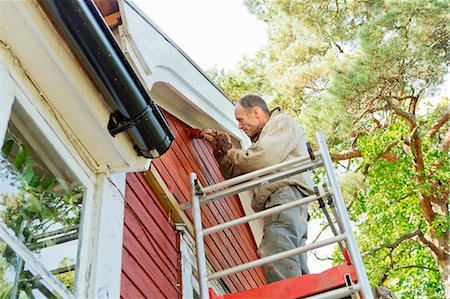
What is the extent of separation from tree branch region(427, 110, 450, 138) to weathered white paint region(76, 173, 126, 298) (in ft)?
34.4

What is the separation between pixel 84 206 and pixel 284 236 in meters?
1.52

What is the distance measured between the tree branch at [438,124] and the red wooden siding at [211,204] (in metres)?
7.90

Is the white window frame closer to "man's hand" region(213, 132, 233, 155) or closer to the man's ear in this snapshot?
"man's hand" region(213, 132, 233, 155)

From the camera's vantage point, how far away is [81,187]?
2371 mm

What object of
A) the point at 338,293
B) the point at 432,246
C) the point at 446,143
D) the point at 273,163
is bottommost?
the point at 338,293

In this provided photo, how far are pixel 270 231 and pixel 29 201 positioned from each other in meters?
1.89

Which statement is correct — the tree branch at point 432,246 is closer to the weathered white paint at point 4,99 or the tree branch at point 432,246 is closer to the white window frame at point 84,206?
the white window frame at point 84,206

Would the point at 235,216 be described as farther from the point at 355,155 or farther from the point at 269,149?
the point at 355,155

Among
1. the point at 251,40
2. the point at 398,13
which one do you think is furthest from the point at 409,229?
the point at 251,40

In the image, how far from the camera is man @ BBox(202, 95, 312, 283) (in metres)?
3.42

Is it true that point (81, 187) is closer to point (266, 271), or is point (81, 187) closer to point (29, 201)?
point (29, 201)

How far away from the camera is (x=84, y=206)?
7.66ft

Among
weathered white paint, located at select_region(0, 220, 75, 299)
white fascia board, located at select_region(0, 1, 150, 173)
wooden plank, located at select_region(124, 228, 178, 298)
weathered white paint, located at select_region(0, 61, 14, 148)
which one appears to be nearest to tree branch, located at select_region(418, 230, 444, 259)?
wooden plank, located at select_region(124, 228, 178, 298)

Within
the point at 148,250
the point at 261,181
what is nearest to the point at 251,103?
the point at 261,181
